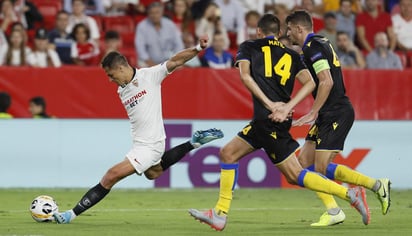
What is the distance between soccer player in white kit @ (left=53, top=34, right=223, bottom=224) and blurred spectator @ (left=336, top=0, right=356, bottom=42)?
398 inches

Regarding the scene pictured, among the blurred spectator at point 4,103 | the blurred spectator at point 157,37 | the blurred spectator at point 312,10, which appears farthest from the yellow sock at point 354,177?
the blurred spectator at point 312,10

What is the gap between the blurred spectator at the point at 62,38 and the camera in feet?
65.2

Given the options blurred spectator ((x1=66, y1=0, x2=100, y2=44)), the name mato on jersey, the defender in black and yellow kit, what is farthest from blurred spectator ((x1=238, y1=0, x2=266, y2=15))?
the name mato on jersey

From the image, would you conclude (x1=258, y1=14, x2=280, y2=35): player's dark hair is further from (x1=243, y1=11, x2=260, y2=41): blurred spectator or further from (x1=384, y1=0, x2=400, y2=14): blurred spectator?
(x1=384, y1=0, x2=400, y2=14): blurred spectator

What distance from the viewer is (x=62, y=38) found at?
20016 mm

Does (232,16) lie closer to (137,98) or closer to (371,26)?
(371,26)

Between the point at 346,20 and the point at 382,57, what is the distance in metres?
1.41

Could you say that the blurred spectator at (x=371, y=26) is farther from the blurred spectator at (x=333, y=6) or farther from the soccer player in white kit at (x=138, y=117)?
the soccer player in white kit at (x=138, y=117)

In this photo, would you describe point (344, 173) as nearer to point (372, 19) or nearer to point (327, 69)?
point (327, 69)

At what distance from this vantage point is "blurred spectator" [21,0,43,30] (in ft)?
68.3

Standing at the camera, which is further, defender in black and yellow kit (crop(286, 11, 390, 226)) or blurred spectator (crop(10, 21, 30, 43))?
blurred spectator (crop(10, 21, 30, 43))

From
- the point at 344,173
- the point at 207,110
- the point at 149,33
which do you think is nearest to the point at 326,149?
the point at 344,173

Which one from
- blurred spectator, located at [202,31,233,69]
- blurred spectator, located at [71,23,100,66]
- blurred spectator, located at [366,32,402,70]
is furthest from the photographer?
blurred spectator, located at [366,32,402,70]

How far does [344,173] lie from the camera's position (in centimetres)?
1182
